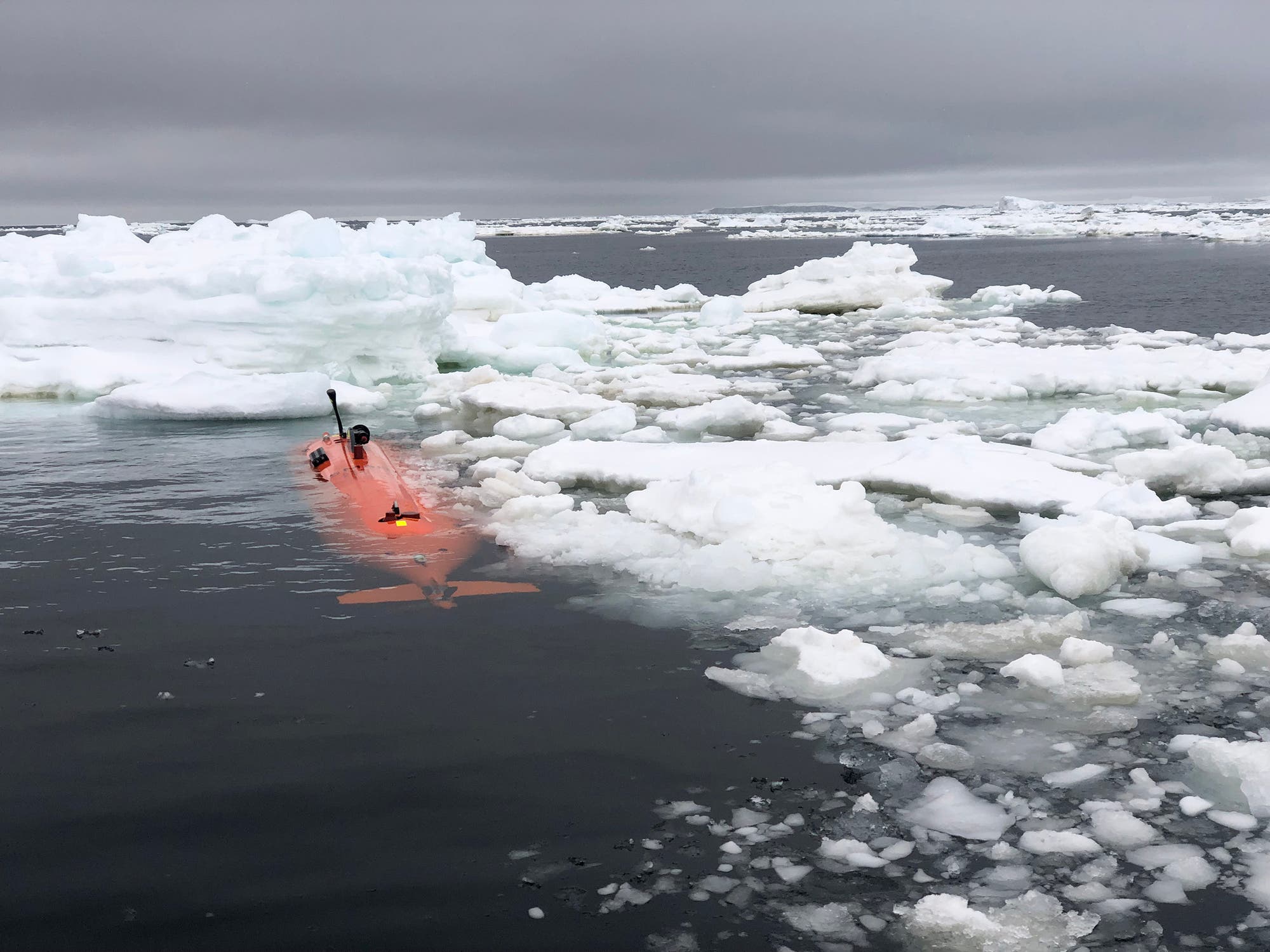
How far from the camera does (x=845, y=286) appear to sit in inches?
1323

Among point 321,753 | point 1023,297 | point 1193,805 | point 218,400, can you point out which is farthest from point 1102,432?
point 1023,297

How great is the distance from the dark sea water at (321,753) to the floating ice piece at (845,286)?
25.5 meters

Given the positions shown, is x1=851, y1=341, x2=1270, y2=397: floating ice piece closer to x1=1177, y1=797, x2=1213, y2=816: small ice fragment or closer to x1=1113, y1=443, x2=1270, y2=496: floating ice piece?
x1=1113, y1=443, x2=1270, y2=496: floating ice piece

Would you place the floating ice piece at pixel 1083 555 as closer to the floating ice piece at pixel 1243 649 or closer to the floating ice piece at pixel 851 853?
the floating ice piece at pixel 1243 649

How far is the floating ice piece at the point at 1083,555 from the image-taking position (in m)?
7.70

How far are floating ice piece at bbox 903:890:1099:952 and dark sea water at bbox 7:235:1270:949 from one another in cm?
65

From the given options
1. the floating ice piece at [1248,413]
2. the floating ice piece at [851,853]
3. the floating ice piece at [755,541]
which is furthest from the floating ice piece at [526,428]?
the floating ice piece at [851,853]

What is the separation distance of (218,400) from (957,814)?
45.6 ft

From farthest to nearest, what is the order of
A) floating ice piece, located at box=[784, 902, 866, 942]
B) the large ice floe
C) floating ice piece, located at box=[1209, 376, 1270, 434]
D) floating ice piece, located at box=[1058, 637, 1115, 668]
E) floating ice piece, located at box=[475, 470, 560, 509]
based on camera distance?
the large ice floe < floating ice piece, located at box=[1209, 376, 1270, 434] < floating ice piece, located at box=[475, 470, 560, 509] < floating ice piece, located at box=[1058, 637, 1115, 668] < floating ice piece, located at box=[784, 902, 866, 942]

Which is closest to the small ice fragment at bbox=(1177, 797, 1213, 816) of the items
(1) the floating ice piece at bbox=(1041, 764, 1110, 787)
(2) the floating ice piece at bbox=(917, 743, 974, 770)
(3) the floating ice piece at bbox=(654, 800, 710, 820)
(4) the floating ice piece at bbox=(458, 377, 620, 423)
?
(1) the floating ice piece at bbox=(1041, 764, 1110, 787)

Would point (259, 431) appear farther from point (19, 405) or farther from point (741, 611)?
point (741, 611)

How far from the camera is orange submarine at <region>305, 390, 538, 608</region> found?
8172mm

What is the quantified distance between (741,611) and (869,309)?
93.5 ft

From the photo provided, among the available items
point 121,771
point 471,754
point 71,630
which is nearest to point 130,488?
point 71,630
